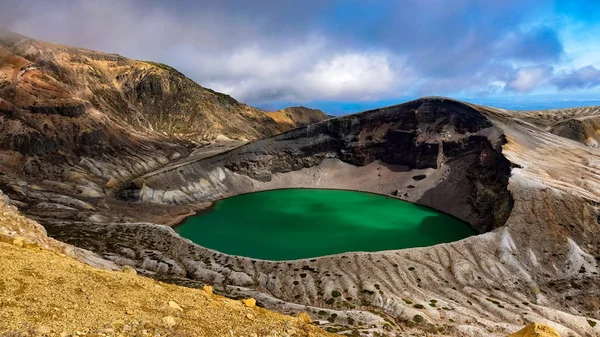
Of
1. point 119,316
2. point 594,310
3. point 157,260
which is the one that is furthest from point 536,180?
point 119,316

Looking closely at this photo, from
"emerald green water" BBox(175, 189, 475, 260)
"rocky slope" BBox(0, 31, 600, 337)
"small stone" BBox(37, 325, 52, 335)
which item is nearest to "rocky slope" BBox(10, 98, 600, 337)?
"rocky slope" BBox(0, 31, 600, 337)

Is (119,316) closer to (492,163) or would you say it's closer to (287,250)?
(287,250)

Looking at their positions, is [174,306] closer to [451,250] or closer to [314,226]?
[451,250]

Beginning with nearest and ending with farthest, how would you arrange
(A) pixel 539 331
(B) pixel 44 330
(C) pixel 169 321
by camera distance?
1. (B) pixel 44 330
2. (C) pixel 169 321
3. (A) pixel 539 331

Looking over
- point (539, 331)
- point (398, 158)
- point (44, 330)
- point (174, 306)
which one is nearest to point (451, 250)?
point (539, 331)

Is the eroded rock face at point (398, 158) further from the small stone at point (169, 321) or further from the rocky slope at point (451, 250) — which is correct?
the small stone at point (169, 321)

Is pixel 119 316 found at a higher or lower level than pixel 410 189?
higher

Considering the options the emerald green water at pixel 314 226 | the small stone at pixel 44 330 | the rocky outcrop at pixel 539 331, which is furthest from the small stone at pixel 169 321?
the emerald green water at pixel 314 226

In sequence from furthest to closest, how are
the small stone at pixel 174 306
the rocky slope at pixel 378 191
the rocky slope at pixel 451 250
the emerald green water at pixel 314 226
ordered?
the emerald green water at pixel 314 226 < the rocky slope at pixel 378 191 < the rocky slope at pixel 451 250 < the small stone at pixel 174 306
